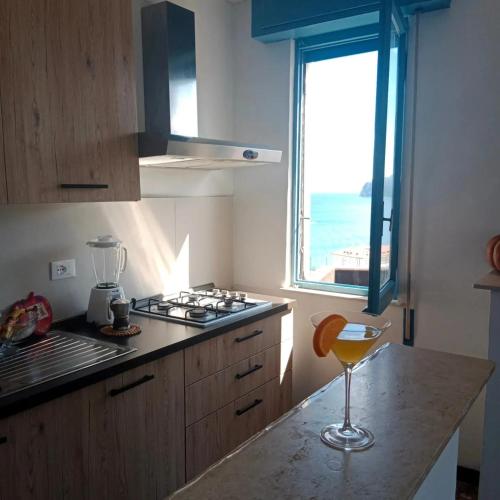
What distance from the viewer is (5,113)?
5.18 ft

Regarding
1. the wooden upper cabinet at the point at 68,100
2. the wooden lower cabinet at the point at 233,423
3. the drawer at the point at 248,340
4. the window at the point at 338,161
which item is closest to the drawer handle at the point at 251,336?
the drawer at the point at 248,340

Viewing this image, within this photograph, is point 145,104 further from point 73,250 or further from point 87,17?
point 73,250

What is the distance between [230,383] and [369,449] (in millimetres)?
1325

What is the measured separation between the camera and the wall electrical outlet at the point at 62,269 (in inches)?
83.7

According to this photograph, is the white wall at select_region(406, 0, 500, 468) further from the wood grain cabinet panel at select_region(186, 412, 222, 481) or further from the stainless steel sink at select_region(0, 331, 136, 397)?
the stainless steel sink at select_region(0, 331, 136, 397)

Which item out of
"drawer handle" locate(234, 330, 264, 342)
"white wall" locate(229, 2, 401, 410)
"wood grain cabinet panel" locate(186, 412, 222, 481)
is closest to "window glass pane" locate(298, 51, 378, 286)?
"white wall" locate(229, 2, 401, 410)

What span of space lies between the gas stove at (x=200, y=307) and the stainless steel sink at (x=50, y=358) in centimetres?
41

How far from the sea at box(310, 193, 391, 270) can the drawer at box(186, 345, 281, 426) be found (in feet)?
2.24

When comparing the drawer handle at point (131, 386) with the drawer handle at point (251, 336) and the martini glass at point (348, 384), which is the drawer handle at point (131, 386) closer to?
the drawer handle at point (251, 336)

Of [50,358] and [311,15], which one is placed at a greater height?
[311,15]

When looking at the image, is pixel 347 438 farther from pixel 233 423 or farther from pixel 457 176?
pixel 457 176

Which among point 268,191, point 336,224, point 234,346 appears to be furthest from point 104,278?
point 336,224

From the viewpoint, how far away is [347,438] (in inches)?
38.9

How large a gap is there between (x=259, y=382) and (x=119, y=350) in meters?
0.86
